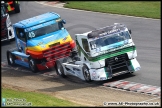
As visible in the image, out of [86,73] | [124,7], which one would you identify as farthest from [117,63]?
[124,7]

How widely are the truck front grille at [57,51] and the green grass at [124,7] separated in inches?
374

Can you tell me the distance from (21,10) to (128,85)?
22.6m

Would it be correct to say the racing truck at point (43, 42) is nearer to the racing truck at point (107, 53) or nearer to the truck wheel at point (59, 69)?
the truck wheel at point (59, 69)

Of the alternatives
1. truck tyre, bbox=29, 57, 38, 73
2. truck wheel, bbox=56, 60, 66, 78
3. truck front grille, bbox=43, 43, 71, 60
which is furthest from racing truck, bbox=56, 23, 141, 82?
truck tyre, bbox=29, 57, 38, 73

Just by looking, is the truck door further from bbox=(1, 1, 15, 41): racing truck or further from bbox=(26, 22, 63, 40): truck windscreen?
bbox=(1, 1, 15, 41): racing truck

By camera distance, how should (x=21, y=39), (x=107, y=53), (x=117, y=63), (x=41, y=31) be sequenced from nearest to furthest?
(x=107, y=53)
(x=117, y=63)
(x=41, y=31)
(x=21, y=39)

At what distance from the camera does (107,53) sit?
66.1 feet

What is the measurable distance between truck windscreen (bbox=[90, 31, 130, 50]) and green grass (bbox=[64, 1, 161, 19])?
470 inches

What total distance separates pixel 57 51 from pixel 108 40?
178 inches

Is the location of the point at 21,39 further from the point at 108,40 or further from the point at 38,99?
the point at 38,99

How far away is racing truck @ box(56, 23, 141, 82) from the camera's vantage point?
2014 centimetres

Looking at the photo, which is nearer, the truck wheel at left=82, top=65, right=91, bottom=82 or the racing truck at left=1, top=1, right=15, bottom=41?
the truck wheel at left=82, top=65, right=91, bottom=82

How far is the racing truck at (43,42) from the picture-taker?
2428 centimetres

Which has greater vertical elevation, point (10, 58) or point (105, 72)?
point (105, 72)
